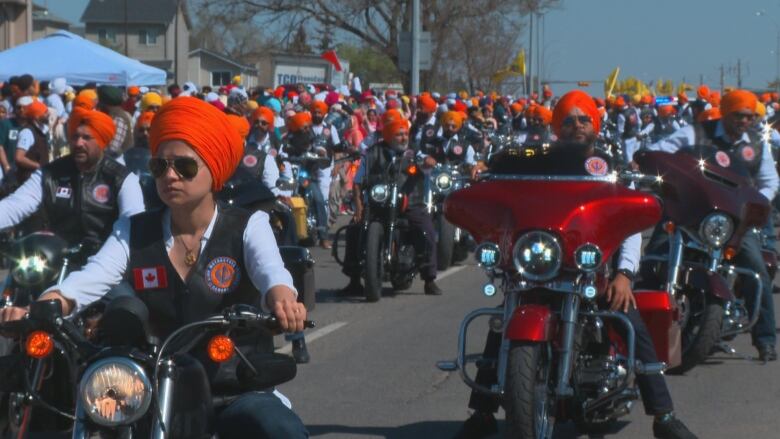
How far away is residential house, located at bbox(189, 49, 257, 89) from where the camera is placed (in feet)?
294

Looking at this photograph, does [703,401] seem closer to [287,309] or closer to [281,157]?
[287,309]

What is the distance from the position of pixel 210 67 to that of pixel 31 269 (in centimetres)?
9046

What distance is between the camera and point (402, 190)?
13.1 m

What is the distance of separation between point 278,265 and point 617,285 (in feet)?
8.52

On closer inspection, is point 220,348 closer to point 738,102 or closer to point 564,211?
point 564,211

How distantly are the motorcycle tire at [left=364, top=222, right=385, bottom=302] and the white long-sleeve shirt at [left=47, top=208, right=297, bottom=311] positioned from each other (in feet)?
26.4

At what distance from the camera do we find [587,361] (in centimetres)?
647

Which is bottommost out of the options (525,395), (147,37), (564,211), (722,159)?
(525,395)

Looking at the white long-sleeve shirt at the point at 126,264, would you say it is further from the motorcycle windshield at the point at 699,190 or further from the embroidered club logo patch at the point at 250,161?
the embroidered club logo patch at the point at 250,161

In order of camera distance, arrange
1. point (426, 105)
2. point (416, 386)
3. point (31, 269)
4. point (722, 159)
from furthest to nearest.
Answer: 1. point (426, 105)
2. point (722, 159)
3. point (416, 386)
4. point (31, 269)

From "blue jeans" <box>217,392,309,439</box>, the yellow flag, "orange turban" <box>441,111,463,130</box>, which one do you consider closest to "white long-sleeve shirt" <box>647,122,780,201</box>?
"blue jeans" <box>217,392,309,439</box>

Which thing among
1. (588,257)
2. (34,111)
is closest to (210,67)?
(34,111)

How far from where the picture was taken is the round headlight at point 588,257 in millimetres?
6027

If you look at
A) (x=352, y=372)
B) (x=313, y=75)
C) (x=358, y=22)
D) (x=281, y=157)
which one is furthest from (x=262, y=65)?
(x=352, y=372)
